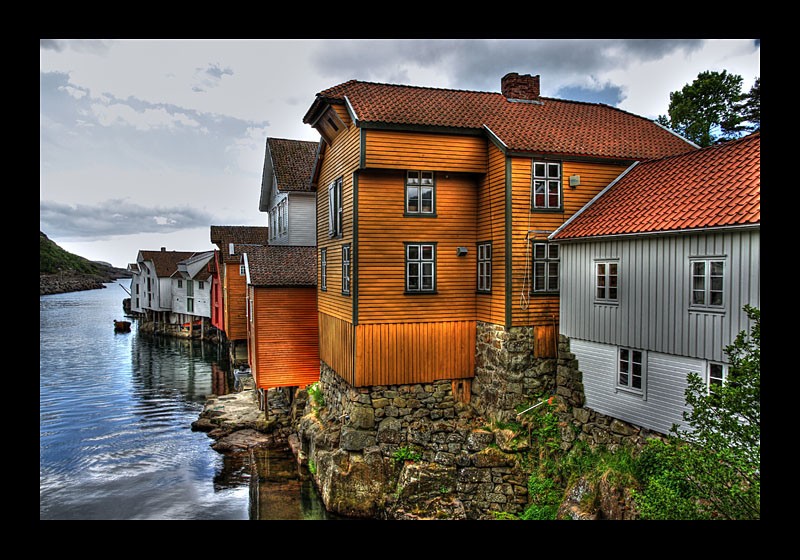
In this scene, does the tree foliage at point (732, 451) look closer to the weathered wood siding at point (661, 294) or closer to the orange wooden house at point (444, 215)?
the weathered wood siding at point (661, 294)

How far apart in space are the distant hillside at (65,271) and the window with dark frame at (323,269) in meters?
93.5

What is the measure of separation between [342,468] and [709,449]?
35.8 feet

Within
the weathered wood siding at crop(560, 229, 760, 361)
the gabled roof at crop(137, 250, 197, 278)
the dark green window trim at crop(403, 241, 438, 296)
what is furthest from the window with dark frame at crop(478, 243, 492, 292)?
the gabled roof at crop(137, 250, 197, 278)

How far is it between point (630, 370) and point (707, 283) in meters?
3.15

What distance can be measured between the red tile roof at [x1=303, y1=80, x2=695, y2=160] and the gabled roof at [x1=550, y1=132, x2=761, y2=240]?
1.70 meters

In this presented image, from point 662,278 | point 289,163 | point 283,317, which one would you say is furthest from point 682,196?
point 289,163

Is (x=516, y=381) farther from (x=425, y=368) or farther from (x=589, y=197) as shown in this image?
(x=589, y=197)

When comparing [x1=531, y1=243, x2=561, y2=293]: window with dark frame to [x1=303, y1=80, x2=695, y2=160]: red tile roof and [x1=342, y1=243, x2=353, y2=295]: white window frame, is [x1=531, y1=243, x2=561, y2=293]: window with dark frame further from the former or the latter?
[x1=342, y1=243, x2=353, y2=295]: white window frame

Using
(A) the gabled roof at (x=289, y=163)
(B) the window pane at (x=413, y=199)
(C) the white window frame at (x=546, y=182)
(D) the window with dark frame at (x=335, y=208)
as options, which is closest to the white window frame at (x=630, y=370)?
(C) the white window frame at (x=546, y=182)

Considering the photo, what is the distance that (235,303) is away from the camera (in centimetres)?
3397

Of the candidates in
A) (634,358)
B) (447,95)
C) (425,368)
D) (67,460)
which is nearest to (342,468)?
(425,368)

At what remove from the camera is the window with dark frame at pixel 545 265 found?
16109 millimetres
